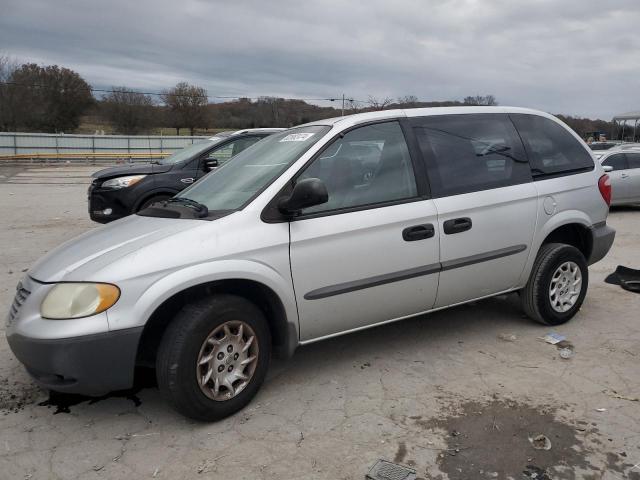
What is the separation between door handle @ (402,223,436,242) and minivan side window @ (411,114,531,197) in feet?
0.89

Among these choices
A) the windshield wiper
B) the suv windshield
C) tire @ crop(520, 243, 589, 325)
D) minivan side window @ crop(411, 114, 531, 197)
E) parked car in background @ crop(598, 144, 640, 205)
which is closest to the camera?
the windshield wiper

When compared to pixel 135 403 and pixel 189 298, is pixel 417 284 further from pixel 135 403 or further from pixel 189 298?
pixel 135 403

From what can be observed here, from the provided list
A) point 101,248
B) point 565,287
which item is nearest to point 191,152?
point 101,248

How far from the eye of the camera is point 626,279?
6.01 metres

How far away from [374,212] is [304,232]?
54cm

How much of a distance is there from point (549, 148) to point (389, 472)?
3.11 metres

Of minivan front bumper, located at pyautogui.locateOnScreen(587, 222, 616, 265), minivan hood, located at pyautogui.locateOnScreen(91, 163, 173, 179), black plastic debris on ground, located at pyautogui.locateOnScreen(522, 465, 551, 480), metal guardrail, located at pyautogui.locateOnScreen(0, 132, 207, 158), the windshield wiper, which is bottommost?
black plastic debris on ground, located at pyautogui.locateOnScreen(522, 465, 551, 480)

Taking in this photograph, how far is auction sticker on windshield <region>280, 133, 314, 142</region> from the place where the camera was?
3.82 m

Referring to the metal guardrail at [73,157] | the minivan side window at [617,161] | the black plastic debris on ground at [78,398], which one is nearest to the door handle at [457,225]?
the black plastic debris on ground at [78,398]

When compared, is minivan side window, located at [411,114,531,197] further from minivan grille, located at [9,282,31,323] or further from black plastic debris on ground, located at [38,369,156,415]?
minivan grille, located at [9,282,31,323]

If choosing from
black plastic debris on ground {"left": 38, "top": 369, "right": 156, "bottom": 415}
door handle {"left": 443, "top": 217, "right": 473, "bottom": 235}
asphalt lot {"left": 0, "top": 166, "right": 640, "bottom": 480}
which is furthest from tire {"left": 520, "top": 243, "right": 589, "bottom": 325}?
black plastic debris on ground {"left": 38, "top": 369, "right": 156, "bottom": 415}

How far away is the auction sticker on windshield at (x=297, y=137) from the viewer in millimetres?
3824

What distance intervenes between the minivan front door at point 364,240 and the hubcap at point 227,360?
1.23 ft

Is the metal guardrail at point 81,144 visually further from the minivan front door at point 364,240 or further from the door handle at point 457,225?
the door handle at point 457,225
